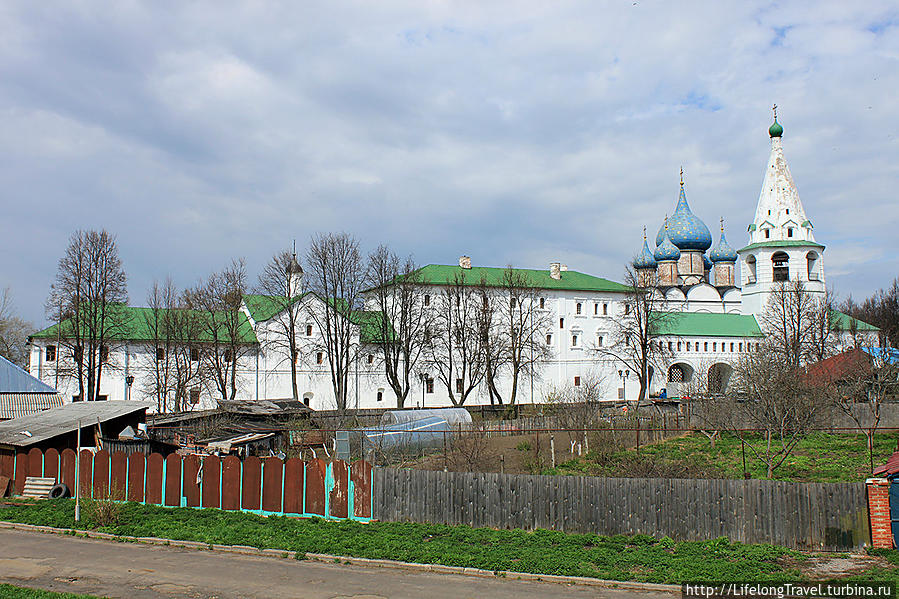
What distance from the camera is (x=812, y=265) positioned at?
6475 cm

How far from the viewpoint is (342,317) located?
157 feet

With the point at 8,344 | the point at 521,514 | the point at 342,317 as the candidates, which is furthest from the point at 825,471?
the point at 8,344

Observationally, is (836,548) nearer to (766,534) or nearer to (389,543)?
(766,534)

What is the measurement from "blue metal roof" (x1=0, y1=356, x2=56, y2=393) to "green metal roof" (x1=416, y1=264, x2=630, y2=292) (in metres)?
26.5

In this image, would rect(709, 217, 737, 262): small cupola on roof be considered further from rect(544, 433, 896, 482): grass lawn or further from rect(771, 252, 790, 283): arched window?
rect(544, 433, 896, 482): grass lawn

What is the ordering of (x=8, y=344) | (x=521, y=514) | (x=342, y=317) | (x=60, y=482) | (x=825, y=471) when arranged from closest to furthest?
(x=521, y=514), (x=60, y=482), (x=825, y=471), (x=342, y=317), (x=8, y=344)

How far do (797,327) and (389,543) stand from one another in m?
54.1

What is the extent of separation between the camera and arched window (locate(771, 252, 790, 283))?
2542 inches

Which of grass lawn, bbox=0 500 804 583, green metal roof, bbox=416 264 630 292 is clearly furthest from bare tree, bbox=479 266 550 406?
grass lawn, bbox=0 500 804 583

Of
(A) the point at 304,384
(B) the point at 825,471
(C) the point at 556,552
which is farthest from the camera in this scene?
(A) the point at 304,384

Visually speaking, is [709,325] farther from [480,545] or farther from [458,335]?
[480,545]

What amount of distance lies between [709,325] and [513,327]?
71.6 feet

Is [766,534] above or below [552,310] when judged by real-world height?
below

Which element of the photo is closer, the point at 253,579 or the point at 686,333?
the point at 253,579
